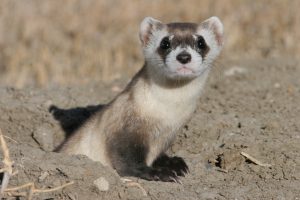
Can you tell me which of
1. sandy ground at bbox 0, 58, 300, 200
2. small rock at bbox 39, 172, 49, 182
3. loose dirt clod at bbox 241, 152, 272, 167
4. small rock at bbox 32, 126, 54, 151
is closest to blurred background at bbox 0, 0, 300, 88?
sandy ground at bbox 0, 58, 300, 200

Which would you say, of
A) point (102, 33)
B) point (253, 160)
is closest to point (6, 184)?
point (253, 160)

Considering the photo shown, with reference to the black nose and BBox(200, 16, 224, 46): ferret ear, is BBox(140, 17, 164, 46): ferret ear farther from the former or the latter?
the black nose

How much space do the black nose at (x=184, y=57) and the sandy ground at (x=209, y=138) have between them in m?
0.66

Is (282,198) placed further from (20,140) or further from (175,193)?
(20,140)

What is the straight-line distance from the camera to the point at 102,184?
359 centimetres

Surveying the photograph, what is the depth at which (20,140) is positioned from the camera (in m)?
5.14

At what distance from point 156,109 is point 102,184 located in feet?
2.63

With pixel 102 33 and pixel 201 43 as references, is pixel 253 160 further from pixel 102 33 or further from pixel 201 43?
pixel 102 33

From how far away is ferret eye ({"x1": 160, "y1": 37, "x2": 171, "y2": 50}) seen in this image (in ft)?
14.0

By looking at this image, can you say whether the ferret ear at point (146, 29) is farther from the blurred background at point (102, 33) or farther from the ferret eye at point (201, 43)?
the blurred background at point (102, 33)

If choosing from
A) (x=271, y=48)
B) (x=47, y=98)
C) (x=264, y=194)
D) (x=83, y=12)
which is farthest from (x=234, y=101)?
(x=83, y=12)

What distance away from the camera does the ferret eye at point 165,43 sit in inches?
168

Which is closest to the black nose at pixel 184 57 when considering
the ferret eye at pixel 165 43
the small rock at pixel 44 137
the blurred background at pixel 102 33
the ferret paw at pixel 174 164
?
the ferret eye at pixel 165 43

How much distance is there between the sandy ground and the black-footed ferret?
0.21 m
